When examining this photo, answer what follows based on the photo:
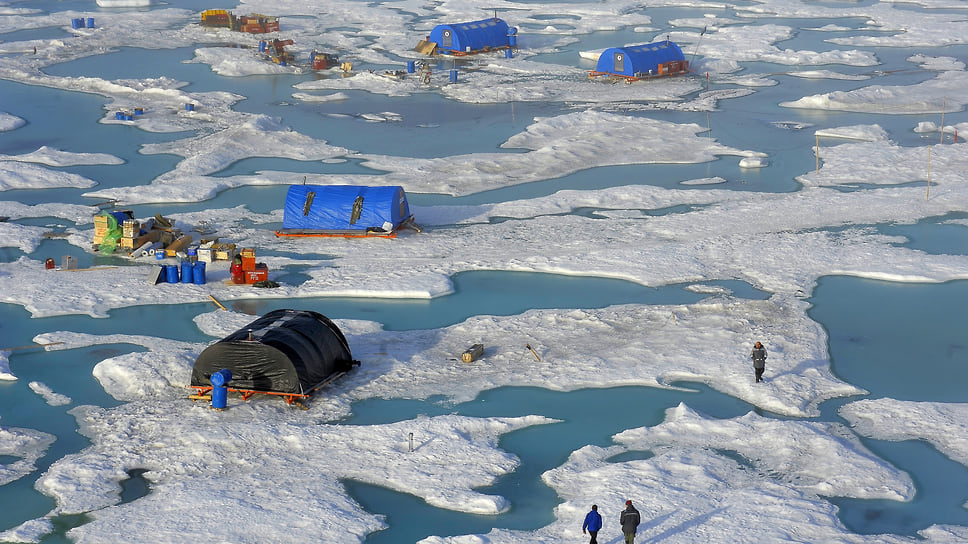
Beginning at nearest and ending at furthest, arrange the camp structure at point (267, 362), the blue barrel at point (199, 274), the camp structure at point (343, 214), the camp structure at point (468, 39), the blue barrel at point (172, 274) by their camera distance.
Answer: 1. the camp structure at point (267, 362)
2. the blue barrel at point (199, 274)
3. the blue barrel at point (172, 274)
4. the camp structure at point (343, 214)
5. the camp structure at point (468, 39)

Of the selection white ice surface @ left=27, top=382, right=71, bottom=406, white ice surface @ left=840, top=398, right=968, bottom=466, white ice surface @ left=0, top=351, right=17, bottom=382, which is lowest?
white ice surface @ left=27, top=382, right=71, bottom=406

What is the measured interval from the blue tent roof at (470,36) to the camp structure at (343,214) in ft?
134

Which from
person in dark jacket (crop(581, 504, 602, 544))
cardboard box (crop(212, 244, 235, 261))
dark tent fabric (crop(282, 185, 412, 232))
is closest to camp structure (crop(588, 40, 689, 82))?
dark tent fabric (crop(282, 185, 412, 232))

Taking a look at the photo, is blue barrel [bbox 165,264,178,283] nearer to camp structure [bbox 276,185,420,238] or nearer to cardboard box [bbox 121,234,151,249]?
cardboard box [bbox 121,234,151,249]

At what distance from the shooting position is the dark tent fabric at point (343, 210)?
43406 mm

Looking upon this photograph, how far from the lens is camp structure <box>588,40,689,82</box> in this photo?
7375cm

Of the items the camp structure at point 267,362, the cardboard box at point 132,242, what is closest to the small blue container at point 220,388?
the camp structure at point 267,362

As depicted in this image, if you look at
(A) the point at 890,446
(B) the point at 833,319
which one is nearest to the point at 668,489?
(A) the point at 890,446

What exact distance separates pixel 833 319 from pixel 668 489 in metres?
13.1

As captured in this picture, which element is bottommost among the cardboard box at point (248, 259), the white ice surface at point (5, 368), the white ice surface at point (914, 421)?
the white ice surface at point (5, 368)

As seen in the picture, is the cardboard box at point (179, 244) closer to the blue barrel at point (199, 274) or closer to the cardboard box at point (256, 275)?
the blue barrel at point (199, 274)

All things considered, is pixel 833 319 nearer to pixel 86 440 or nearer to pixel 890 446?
pixel 890 446

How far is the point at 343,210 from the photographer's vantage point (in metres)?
43.7

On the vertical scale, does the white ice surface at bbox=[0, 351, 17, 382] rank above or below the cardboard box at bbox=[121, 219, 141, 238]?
below
